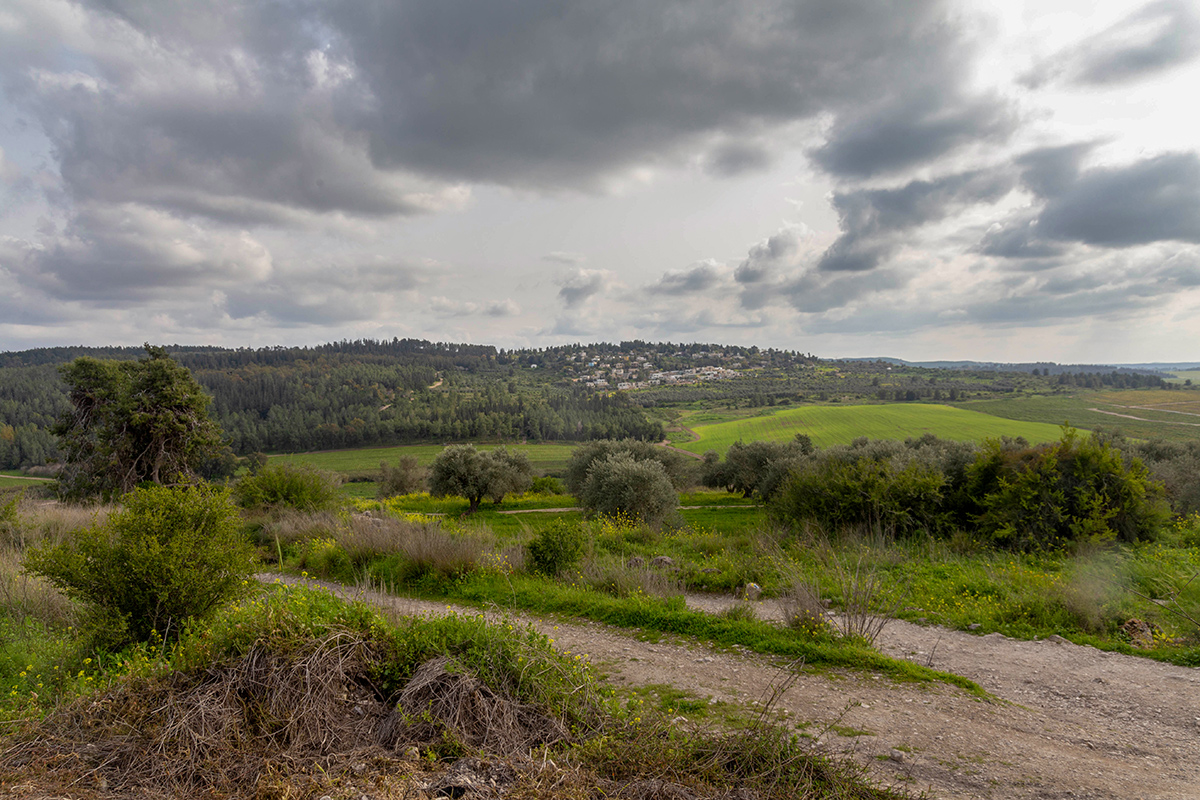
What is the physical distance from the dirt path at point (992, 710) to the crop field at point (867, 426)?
52.0 meters

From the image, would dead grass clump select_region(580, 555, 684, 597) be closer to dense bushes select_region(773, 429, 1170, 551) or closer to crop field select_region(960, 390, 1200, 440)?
dense bushes select_region(773, 429, 1170, 551)

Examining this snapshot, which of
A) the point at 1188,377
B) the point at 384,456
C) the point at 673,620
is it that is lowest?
the point at 384,456

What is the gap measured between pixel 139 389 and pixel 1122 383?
495ft

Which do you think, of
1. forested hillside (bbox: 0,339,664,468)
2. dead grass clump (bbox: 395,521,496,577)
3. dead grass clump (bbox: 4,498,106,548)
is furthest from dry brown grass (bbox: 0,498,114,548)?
forested hillside (bbox: 0,339,664,468)

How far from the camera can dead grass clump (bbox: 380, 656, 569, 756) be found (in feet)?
13.0

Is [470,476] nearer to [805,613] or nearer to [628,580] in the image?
[628,580]

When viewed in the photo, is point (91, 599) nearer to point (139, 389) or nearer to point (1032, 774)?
point (1032, 774)

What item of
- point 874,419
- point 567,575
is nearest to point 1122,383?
point 874,419

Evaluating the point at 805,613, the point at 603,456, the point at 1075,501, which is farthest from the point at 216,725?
the point at 603,456

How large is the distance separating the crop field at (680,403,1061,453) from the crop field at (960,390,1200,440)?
4050 millimetres

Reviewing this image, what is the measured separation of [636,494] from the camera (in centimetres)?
2133

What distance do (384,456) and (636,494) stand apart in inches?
2722

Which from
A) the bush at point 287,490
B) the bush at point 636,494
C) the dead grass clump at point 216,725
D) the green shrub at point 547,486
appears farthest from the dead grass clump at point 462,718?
the green shrub at point 547,486

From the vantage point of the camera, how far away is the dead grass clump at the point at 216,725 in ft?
11.4
